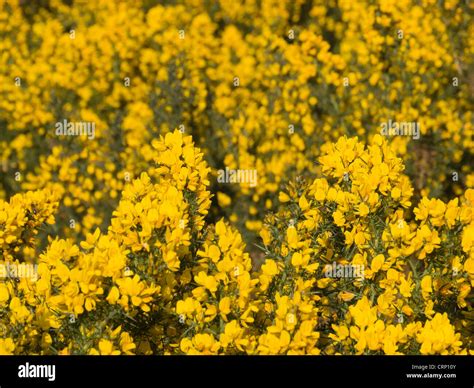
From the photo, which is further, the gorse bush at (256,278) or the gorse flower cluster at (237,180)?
the gorse flower cluster at (237,180)

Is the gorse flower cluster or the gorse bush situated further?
the gorse flower cluster

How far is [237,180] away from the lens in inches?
302

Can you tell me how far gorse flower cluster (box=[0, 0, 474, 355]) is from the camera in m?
3.54

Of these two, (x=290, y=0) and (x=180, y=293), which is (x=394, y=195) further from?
(x=290, y=0)

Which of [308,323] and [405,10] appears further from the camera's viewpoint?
[405,10]

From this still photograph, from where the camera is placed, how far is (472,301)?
12.9 ft

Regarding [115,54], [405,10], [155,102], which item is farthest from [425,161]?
[115,54]

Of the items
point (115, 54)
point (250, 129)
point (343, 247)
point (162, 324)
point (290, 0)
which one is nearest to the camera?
point (162, 324)

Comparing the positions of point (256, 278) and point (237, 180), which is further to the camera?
point (237, 180)

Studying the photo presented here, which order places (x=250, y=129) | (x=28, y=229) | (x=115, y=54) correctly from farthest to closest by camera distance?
(x=115, y=54), (x=250, y=129), (x=28, y=229)

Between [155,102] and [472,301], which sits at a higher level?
[155,102]

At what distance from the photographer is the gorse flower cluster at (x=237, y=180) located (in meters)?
3.54

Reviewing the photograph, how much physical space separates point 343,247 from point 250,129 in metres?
3.87

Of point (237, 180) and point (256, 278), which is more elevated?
point (237, 180)
